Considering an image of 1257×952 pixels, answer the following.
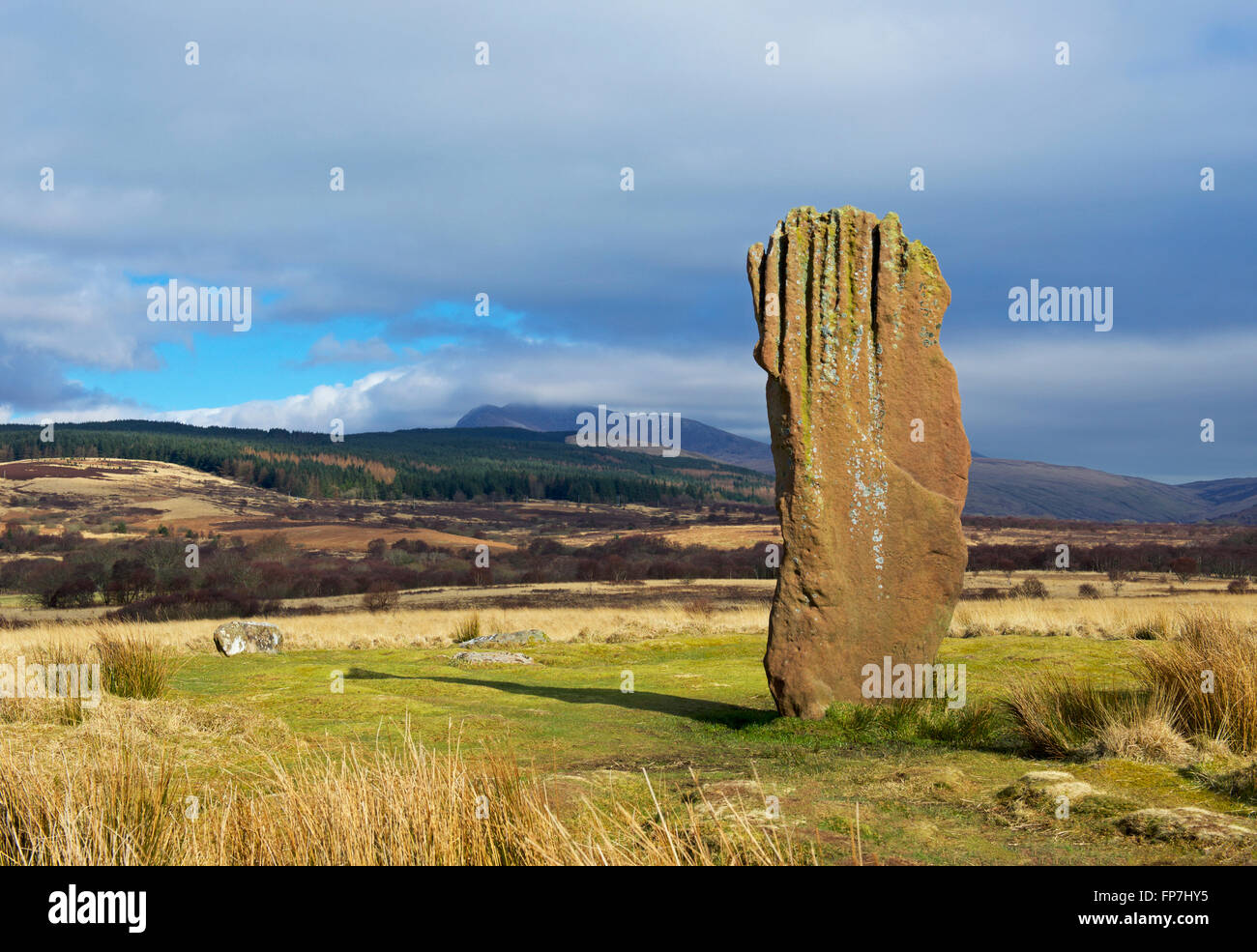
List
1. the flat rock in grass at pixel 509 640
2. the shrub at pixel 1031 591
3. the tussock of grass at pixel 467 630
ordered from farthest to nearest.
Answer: the shrub at pixel 1031 591 → the tussock of grass at pixel 467 630 → the flat rock in grass at pixel 509 640

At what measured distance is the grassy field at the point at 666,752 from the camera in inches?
235

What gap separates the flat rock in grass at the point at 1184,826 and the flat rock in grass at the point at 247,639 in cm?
1766

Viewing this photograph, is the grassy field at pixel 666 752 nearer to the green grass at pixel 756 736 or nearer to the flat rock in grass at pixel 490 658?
the green grass at pixel 756 736

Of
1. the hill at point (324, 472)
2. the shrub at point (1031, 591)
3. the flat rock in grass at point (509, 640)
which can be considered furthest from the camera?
the hill at point (324, 472)

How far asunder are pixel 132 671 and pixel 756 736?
8070 millimetres

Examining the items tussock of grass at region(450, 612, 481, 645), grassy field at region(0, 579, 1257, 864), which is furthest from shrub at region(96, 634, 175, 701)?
tussock of grass at region(450, 612, 481, 645)

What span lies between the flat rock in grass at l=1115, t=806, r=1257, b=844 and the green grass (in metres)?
0.13

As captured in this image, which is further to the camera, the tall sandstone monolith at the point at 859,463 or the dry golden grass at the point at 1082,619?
the dry golden grass at the point at 1082,619

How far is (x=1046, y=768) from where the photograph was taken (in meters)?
8.41

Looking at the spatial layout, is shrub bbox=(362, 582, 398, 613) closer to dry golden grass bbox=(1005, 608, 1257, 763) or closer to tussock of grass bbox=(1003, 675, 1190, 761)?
tussock of grass bbox=(1003, 675, 1190, 761)

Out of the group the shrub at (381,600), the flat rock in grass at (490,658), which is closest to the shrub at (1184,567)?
the shrub at (381,600)
